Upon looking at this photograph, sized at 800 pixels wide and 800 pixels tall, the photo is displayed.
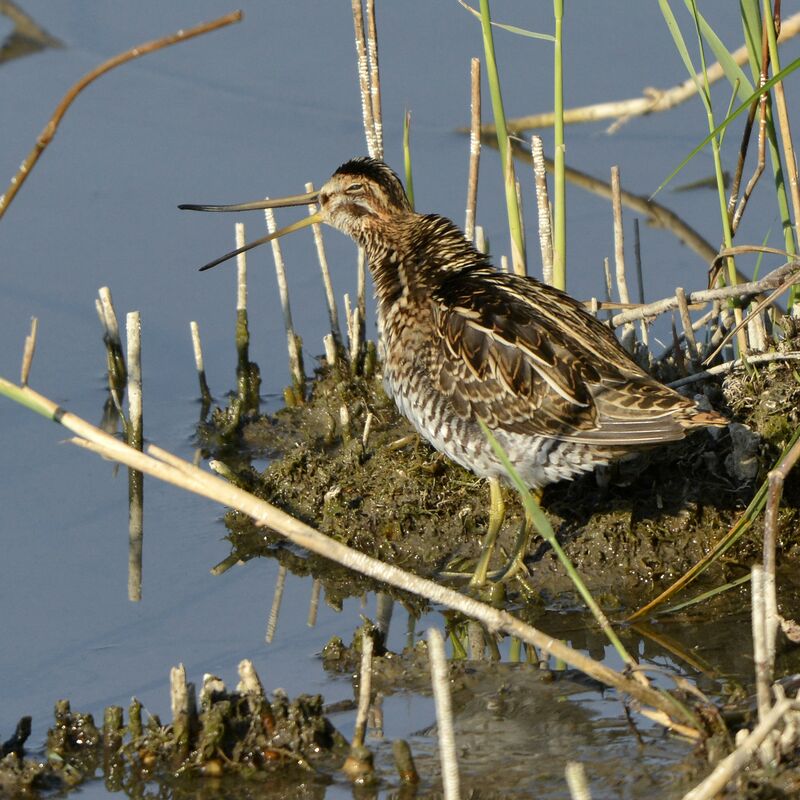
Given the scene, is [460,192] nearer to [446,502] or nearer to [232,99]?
[232,99]

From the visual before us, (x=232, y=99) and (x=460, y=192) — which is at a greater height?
(x=232, y=99)

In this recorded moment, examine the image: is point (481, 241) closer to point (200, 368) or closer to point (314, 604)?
point (200, 368)

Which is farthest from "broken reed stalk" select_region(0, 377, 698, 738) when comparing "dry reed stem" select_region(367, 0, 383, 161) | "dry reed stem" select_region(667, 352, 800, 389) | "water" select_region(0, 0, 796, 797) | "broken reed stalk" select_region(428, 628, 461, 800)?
"dry reed stem" select_region(367, 0, 383, 161)

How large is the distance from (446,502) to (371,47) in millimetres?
1971

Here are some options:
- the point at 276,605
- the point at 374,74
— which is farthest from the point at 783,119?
the point at 276,605

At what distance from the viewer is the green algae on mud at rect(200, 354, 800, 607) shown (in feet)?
18.2

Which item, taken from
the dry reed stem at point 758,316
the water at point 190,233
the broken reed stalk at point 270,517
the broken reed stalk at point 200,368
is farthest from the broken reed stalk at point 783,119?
the broken reed stalk at point 200,368

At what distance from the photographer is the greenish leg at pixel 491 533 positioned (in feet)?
18.2

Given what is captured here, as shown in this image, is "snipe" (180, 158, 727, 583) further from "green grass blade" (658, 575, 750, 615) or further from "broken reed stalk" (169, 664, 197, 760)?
"broken reed stalk" (169, 664, 197, 760)

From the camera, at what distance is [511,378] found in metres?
5.32

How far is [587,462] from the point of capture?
210 inches

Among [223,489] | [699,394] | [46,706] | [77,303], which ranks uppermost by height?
[77,303]

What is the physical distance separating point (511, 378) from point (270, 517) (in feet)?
6.71

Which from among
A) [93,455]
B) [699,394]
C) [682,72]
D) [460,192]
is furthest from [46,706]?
[682,72]
